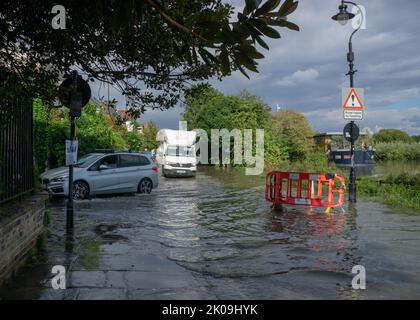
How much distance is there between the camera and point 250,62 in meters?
3.21

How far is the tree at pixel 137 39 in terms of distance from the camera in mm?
3072

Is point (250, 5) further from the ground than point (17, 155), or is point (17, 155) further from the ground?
point (250, 5)

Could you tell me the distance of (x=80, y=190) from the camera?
1645cm

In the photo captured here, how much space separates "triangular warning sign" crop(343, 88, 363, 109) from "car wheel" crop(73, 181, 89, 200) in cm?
933

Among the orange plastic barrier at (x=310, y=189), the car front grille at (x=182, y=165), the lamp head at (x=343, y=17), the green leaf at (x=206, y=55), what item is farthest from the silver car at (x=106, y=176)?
the green leaf at (x=206, y=55)

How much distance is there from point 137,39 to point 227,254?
3.98 m

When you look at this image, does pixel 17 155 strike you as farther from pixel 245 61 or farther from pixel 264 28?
pixel 264 28

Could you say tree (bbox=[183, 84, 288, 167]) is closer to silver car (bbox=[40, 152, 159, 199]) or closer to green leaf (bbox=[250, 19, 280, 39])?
silver car (bbox=[40, 152, 159, 199])

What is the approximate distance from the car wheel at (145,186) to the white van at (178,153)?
10796 mm

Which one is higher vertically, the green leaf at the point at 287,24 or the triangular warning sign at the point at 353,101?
the triangular warning sign at the point at 353,101

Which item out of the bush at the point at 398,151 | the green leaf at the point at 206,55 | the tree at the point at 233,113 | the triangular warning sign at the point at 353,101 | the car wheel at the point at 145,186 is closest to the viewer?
the green leaf at the point at 206,55

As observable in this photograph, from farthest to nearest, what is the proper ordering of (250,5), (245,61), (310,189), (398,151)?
(398,151) < (310,189) < (245,61) < (250,5)

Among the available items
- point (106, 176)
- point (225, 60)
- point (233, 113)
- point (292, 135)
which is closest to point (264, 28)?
point (225, 60)

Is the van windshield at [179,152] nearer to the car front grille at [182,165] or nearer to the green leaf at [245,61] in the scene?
the car front grille at [182,165]
